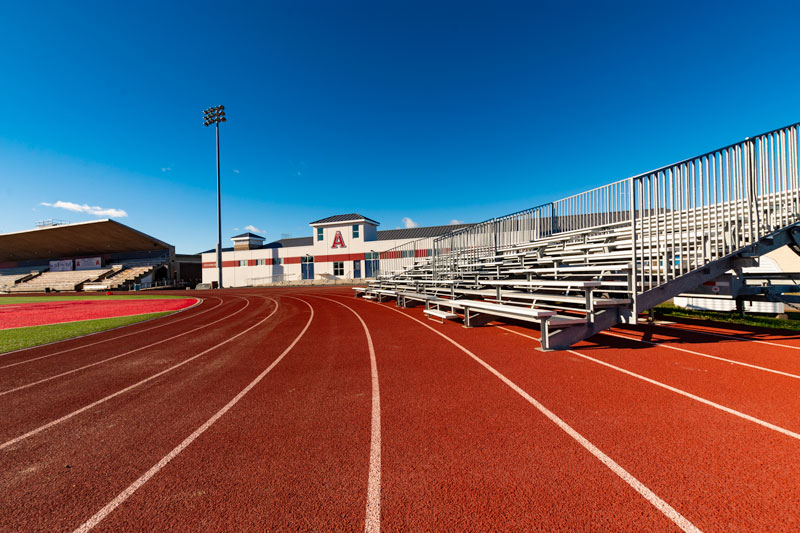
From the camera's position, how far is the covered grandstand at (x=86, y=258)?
4316 centimetres

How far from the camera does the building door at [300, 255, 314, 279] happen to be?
39844 millimetres

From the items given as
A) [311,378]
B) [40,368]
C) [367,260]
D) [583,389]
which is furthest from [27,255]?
[583,389]

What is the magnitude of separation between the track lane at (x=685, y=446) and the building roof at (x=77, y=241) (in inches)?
2179

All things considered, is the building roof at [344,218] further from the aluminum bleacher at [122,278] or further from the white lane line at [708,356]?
the white lane line at [708,356]

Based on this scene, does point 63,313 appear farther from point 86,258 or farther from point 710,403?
point 86,258

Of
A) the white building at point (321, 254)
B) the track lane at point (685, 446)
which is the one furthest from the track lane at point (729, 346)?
the white building at point (321, 254)

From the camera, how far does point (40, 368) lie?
Answer: 5848mm

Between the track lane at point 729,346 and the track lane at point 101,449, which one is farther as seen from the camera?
the track lane at point 729,346

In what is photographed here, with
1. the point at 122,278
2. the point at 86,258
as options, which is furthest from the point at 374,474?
the point at 86,258

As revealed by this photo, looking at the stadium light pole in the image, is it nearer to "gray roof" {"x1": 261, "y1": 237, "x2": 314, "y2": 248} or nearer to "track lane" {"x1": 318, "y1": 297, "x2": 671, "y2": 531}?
"gray roof" {"x1": 261, "y1": 237, "x2": 314, "y2": 248}

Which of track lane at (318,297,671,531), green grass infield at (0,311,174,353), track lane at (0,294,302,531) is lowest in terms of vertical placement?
green grass infield at (0,311,174,353)

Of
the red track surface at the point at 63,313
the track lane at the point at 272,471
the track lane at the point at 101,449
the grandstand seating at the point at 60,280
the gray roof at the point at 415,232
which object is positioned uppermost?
the gray roof at the point at 415,232

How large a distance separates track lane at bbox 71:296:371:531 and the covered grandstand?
48709 mm

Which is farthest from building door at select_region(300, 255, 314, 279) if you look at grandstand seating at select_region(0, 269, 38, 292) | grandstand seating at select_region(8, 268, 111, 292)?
grandstand seating at select_region(0, 269, 38, 292)
